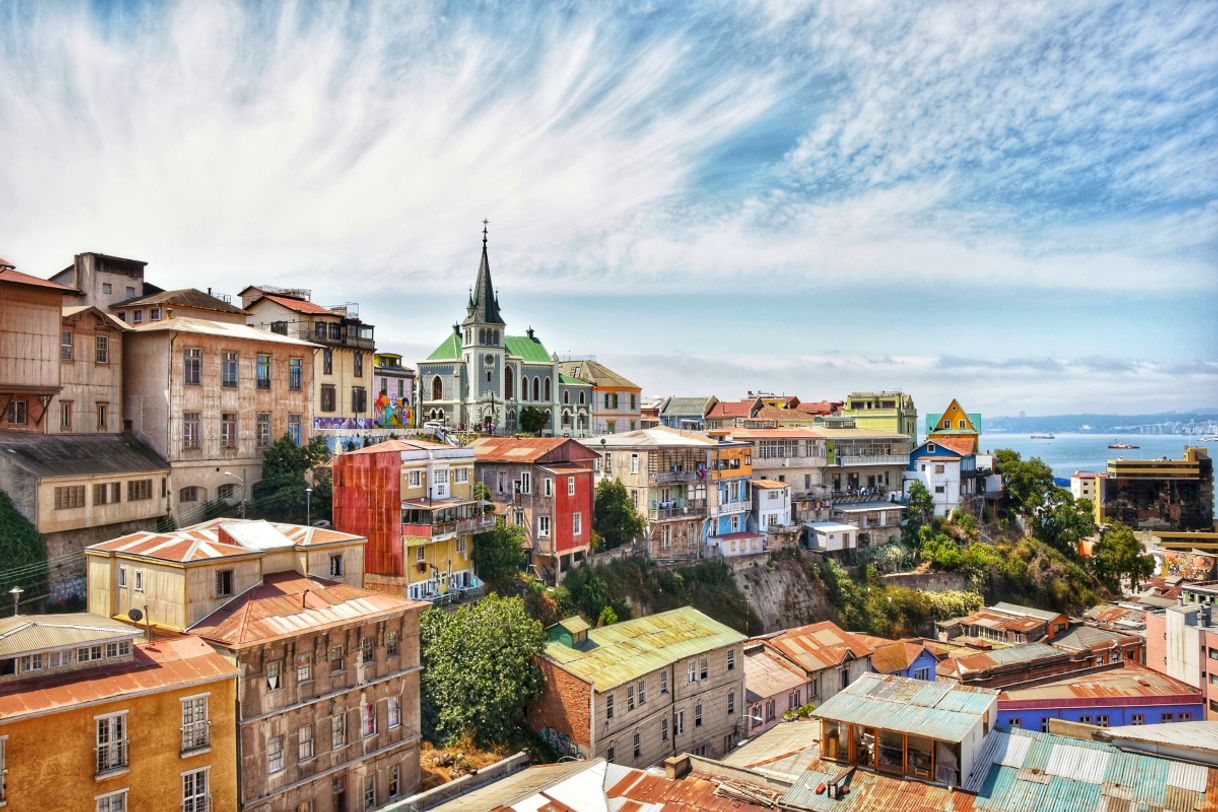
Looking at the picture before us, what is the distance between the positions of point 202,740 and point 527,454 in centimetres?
2357

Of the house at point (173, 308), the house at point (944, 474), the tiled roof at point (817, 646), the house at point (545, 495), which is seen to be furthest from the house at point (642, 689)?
the house at point (944, 474)

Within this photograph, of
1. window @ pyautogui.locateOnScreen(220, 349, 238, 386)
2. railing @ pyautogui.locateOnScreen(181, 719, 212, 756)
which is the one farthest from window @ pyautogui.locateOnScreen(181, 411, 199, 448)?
railing @ pyautogui.locateOnScreen(181, 719, 212, 756)

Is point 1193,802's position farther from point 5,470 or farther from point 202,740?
point 5,470

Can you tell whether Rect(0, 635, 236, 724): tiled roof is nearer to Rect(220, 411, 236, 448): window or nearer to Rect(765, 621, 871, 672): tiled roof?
Rect(220, 411, 236, 448): window

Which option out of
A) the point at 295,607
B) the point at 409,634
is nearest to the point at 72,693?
the point at 295,607

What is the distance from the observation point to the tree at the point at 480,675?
31.4 metres

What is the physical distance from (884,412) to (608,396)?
26.2 m

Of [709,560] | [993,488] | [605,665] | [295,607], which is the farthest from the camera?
[993,488]

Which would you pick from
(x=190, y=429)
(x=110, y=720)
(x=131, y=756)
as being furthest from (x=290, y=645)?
(x=190, y=429)

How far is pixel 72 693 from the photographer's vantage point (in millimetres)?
20766

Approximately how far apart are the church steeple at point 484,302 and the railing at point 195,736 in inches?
2041

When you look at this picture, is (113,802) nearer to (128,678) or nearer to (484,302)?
(128,678)

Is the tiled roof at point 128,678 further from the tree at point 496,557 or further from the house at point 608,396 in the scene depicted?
the house at point 608,396

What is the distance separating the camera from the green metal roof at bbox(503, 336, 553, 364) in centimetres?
7812
